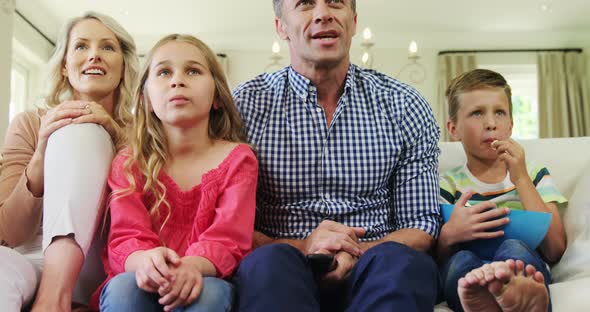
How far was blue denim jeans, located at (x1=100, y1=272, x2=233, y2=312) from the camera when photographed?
103cm

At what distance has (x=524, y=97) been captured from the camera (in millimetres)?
6945

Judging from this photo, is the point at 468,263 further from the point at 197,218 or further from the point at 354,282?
the point at 197,218

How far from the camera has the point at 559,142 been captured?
1736 millimetres

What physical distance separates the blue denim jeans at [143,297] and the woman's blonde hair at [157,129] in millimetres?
247

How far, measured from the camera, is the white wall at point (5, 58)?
13.2 feet

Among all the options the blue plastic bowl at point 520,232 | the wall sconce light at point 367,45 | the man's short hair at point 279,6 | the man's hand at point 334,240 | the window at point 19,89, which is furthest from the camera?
the window at point 19,89

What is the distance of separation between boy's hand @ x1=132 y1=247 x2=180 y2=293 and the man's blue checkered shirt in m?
0.50

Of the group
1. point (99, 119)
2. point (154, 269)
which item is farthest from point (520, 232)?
point (99, 119)

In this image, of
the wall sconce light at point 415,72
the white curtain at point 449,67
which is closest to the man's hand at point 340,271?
Result: the white curtain at point 449,67

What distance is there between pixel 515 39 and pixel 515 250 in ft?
19.2

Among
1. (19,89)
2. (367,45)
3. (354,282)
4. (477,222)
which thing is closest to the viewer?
(354,282)

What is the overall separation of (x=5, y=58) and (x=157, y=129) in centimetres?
314

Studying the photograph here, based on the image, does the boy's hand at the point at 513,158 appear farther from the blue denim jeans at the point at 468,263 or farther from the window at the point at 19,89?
the window at the point at 19,89

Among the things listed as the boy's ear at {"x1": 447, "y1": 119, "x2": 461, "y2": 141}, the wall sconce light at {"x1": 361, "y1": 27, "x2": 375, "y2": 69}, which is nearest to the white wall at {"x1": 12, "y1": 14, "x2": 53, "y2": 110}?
the wall sconce light at {"x1": 361, "y1": 27, "x2": 375, "y2": 69}
